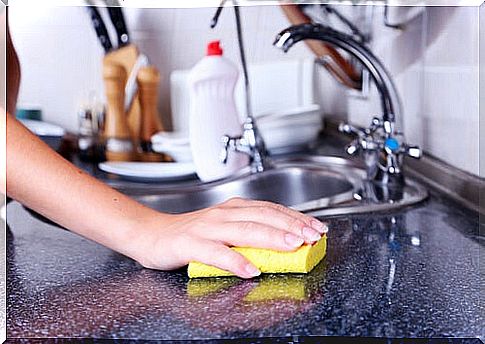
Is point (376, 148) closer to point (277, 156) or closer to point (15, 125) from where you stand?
point (277, 156)

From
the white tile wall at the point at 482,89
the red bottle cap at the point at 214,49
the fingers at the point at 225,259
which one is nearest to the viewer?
the fingers at the point at 225,259

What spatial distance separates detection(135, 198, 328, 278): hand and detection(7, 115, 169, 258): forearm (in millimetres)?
19

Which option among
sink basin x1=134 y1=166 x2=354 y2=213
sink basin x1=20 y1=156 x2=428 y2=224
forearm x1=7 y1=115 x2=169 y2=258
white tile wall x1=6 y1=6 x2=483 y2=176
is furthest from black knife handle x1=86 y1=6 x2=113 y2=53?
forearm x1=7 y1=115 x2=169 y2=258

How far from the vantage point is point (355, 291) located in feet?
2.07

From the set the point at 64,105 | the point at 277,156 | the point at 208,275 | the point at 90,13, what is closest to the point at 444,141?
the point at 277,156

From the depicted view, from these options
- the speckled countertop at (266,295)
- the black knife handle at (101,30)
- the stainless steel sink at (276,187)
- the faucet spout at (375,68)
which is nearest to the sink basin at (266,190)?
the stainless steel sink at (276,187)

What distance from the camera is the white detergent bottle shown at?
4.49ft

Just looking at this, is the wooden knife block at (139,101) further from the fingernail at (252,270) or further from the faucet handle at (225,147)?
the fingernail at (252,270)

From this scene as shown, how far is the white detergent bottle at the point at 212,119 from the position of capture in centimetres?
137

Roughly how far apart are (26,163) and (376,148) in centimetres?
64

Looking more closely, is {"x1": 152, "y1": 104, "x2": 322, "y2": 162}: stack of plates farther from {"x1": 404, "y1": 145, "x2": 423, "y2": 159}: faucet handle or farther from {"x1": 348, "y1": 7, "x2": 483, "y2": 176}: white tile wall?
{"x1": 404, "y1": 145, "x2": 423, "y2": 159}: faucet handle

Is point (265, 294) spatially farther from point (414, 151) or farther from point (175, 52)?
point (175, 52)

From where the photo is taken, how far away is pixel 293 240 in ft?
2.17

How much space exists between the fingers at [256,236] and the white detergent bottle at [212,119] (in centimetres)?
68
